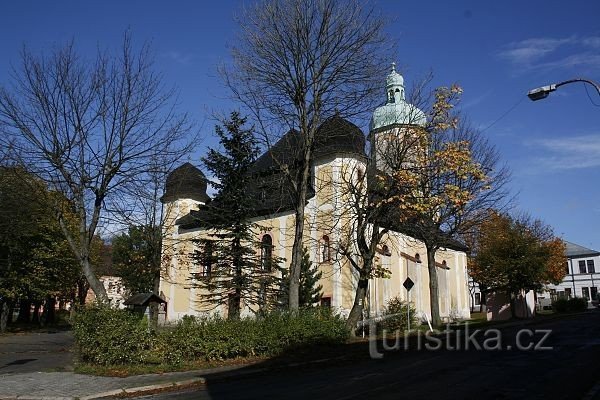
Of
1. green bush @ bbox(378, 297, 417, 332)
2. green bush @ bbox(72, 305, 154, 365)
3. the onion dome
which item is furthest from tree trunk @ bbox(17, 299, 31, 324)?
the onion dome

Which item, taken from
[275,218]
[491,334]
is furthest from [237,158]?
[491,334]

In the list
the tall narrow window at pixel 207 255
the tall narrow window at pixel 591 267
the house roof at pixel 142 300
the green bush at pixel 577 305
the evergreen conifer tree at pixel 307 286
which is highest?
the tall narrow window at pixel 591 267

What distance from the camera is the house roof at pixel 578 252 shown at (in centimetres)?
7719

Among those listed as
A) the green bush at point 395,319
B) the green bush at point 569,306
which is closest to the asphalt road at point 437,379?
the green bush at point 395,319

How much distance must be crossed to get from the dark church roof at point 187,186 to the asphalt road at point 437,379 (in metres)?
24.0

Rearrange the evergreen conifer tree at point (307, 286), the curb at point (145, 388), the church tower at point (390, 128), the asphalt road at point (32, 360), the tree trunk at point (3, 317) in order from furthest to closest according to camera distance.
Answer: the tree trunk at point (3, 317) → the evergreen conifer tree at point (307, 286) → the church tower at point (390, 128) → the asphalt road at point (32, 360) → the curb at point (145, 388)

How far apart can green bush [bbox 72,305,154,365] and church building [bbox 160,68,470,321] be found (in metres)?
8.34

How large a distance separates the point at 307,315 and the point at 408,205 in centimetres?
549

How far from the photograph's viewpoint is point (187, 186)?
41.5 meters

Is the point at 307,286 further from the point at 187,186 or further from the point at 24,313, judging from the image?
the point at 24,313

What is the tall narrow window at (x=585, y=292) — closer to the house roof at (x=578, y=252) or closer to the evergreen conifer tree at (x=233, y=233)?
the house roof at (x=578, y=252)

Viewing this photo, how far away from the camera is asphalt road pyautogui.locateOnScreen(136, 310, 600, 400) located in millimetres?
9531

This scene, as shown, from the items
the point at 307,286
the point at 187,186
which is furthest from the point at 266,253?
the point at 187,186

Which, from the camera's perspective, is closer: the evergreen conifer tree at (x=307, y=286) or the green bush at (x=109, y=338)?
the green bush at (x=109, y=338)
